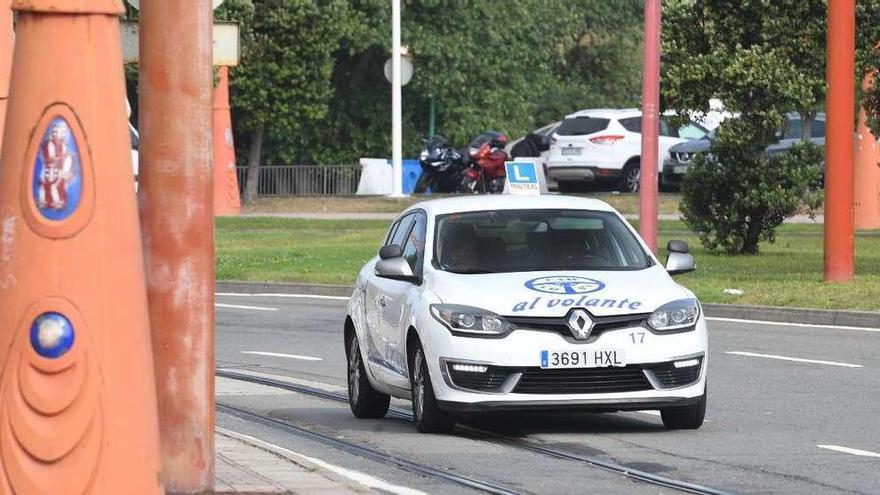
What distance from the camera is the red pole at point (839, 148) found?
2523 cm

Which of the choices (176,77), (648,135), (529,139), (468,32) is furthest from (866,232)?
(176,77)

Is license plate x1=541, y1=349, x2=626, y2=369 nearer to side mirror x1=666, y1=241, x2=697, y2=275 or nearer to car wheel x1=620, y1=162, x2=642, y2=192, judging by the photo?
side mirror x1=666, y1=241, x2=697, y2=275

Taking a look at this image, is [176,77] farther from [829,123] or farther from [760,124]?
[760,124]

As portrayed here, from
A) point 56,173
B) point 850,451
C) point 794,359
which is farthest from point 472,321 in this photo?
point 794,359

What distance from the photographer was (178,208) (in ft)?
27.2

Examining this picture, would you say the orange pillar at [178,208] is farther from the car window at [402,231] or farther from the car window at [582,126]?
the car window at [582,126]

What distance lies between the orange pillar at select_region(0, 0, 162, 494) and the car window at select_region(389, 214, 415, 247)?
8.02m

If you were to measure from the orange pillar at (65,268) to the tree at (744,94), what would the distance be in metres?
22.9

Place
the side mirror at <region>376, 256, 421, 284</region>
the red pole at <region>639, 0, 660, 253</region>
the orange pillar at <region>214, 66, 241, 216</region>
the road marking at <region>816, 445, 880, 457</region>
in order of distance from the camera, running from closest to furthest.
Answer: the road marking at <region>816, 445, 880, 457</region>
the side mirror at <region>376, 256, 421, 284</region>
the red pole at <region>639, 0, 660, 253</region>
the orange pillar at <region>214, 66, 241, 216</region>

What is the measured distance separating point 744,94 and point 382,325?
16.7m

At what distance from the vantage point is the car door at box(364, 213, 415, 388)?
14.0 metres

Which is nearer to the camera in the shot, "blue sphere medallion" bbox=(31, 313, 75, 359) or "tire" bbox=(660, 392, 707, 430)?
"blue sphere medallion" bbox=(31, 313, 75, 359)

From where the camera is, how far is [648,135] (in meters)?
27.7

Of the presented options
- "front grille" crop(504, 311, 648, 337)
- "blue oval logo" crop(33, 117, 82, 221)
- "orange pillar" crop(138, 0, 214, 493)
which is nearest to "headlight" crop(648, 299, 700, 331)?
Result: "front grille" crop(504, 311, 648, 337)
